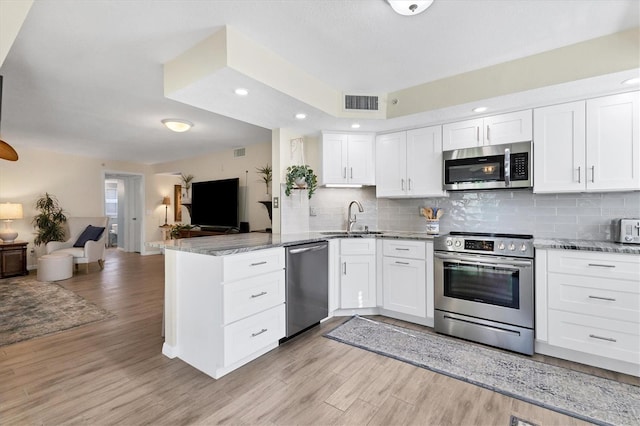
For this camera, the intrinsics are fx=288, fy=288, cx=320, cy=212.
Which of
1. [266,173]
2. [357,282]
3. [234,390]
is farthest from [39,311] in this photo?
[357,282]

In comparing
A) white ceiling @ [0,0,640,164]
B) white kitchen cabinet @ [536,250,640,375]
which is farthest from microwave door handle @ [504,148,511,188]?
white ceiling @ [0,0,640,164]

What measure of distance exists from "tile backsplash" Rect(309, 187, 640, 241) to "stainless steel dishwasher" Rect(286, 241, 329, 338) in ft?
3.05

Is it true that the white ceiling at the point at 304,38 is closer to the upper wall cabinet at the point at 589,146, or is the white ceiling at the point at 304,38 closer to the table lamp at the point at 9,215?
the upper wall cabinet at the point at 589,146

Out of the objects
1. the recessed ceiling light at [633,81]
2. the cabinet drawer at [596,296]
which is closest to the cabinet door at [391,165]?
the cabinet drawer at [596,296]

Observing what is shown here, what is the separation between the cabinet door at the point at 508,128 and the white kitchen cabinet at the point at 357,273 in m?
1.60

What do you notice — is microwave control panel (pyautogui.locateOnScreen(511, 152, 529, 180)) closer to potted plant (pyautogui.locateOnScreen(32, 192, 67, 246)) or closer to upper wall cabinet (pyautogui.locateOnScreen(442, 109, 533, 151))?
upper wall cabinet (pyautogui.locateOnScreen(442, 109, 533, 151))

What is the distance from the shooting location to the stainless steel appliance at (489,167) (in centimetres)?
272

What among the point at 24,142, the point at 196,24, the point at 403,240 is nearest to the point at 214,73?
the point at 196,24

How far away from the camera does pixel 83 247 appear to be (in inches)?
222

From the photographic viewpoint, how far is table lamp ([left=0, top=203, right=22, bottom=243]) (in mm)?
5164

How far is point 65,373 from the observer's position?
2.16 meters

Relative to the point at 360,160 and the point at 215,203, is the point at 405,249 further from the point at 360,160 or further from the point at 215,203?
the point at 215,203

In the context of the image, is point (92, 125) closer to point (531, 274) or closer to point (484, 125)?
point (484, 125)

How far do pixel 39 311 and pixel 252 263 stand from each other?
3.15m
